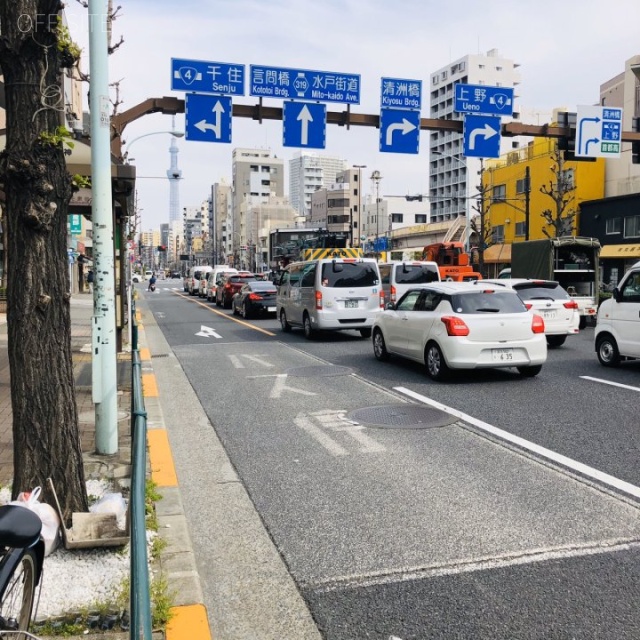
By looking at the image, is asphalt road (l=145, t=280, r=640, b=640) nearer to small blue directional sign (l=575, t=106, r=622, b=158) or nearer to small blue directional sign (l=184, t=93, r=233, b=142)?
small blue directional sign (l=184, t=93, r=233, b=142)

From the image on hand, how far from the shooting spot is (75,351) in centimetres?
1399

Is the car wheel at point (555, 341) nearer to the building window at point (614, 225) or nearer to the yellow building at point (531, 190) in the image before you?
the yellow building at point (531, 190)

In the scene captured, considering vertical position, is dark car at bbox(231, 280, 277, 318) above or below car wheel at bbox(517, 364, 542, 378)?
above

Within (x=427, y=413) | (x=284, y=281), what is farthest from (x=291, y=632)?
(x=284, y=281)

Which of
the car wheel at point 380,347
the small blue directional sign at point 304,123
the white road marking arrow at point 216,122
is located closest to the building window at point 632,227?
the small blue directional sign at point 304,123

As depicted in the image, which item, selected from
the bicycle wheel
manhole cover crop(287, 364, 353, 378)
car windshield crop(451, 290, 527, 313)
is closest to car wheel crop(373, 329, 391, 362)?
manhole cover crop(287, 364, 353, 378)

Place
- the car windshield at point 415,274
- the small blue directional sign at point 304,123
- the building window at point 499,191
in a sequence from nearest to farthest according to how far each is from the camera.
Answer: the small blue directional sign at point 304,123 < the car windshield at point 415,274 < the building window at point 499,191

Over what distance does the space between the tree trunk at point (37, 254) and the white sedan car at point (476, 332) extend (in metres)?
7.03

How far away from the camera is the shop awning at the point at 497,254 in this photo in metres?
51.3

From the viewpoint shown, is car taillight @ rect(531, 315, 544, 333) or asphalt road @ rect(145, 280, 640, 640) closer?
asphalt road @ rect(145, 280, 640, 640)

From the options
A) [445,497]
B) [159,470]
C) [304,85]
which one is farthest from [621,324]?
[304,85]

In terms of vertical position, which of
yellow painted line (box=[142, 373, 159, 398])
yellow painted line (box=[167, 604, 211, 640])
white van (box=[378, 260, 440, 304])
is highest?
white van (box=[378, 260, 440, 304])

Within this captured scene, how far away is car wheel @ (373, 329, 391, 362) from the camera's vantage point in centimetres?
1283

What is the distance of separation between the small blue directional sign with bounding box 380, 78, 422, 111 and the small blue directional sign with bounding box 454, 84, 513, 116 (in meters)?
1.36
